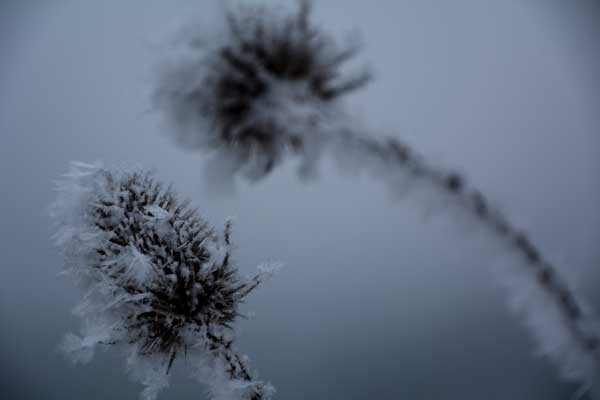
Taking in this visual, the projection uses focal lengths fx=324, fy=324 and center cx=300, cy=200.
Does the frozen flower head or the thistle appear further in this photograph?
the frozen flower head

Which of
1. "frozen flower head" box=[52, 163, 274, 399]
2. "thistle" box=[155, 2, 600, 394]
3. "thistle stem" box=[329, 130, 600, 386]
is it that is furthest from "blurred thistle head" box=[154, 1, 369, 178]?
"frozen flower head" box=[52, 163, 274, 399]

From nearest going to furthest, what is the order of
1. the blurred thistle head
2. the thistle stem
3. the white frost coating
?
the blurred thistle head, the thistle stem, the white frost coating

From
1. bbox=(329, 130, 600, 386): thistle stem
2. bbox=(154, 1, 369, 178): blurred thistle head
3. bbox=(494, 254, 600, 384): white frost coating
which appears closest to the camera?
bbox=(154, 1, 369, 178): blurred thistle head

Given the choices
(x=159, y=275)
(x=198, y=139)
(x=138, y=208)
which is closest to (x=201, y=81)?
(x=198, y=139)

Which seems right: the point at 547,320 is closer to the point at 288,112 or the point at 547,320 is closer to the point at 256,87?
the point at 288,112

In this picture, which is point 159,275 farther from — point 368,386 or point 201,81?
point 368,386

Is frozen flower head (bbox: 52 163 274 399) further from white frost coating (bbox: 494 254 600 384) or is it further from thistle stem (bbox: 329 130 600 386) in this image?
white frost coating (bbox: 494 254 600 384)

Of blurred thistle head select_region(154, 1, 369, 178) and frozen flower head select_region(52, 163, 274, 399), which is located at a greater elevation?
blurred thistle head select_region(154, 1, 369, 178)
